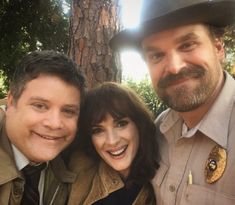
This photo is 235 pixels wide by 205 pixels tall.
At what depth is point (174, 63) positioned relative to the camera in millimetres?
2152

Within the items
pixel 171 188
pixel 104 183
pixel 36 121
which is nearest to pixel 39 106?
pixel 36 121

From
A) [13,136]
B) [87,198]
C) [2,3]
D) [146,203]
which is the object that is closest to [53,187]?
[87,198]

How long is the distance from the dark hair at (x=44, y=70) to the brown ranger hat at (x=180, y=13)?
1.88 feet

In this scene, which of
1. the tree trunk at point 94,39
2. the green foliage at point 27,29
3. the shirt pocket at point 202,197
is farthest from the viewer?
the green foliage at point 27,29

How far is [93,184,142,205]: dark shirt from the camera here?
2629mm

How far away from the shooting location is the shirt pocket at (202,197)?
6.40ft

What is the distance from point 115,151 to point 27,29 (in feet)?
27.9

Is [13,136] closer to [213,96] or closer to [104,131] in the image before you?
[104,131]

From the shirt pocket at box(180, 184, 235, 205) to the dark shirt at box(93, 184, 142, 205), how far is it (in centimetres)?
56

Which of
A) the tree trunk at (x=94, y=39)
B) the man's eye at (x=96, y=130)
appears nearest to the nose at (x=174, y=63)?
the man's eye at (x=96, y=130)

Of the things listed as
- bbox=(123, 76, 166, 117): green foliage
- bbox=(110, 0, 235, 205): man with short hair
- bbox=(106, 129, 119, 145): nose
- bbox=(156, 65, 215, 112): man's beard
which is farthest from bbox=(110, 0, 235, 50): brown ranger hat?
bbox=(123, 76, 166, 117): green foliage

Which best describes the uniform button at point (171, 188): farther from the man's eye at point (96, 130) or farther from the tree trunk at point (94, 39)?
the tree trunk at point (94, 39)

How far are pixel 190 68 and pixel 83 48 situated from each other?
1.72 metres

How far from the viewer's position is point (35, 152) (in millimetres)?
2404
